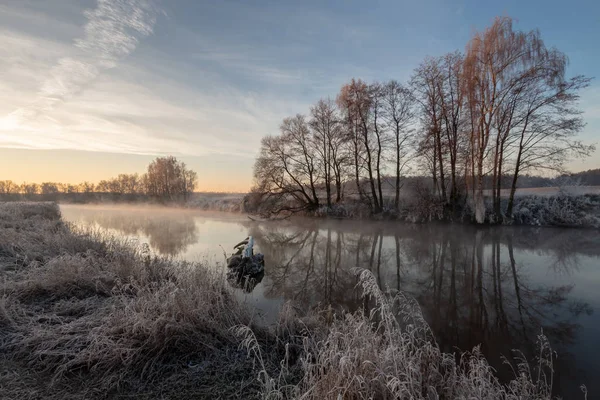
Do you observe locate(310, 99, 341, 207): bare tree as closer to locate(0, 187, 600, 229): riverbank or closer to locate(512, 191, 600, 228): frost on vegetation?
locate(0, 187, 600, 229): riverbank

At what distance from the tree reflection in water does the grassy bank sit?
1003 millimetres

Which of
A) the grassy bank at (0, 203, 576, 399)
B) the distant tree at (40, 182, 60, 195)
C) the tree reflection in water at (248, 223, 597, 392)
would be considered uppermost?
the distant tree at (40, 182, 60, 195)

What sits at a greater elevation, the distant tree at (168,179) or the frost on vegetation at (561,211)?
the distant tree at (168,179)

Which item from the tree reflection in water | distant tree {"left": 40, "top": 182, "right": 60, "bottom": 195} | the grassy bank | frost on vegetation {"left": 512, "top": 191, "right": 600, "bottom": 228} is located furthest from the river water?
distant tree {"left": 40, "top": 182, "right": 60, "bottom": 195}

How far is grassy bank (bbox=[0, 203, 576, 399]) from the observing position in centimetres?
253

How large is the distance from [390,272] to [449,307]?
262 centimetres

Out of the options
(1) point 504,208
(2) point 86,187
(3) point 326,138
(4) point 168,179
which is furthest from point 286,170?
(2) point 86,187

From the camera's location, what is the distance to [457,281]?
24.9 ft

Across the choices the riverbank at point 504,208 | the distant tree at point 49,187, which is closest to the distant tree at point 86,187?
the distant tree at point 49,187

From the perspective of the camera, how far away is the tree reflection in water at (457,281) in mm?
4766

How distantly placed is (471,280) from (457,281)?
1.39ft

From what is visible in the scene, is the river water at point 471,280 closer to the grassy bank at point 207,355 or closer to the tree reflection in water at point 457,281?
the tree reflection in water at point 457,281

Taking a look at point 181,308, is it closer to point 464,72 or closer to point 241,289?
point 241,289

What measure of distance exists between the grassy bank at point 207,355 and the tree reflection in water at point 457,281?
3.29ft
